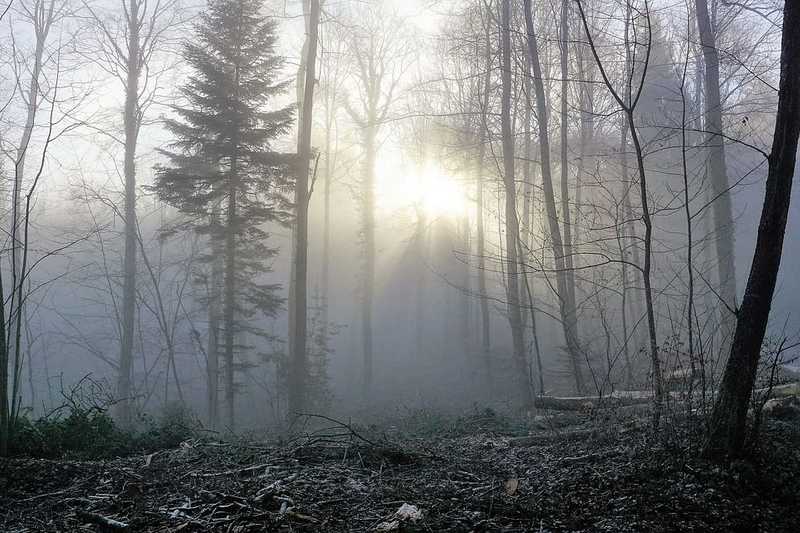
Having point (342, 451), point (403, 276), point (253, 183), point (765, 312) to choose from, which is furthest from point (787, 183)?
point (403, 276)

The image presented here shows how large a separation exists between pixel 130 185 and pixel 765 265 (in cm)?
1794

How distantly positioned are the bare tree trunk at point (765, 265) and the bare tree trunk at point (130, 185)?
16804 millimetres

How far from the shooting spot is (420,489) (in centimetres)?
385

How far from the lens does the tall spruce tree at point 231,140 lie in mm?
13984

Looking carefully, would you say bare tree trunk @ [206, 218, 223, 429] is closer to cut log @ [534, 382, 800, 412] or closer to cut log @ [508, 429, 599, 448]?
cut log @ [534, 382, 800, 412]

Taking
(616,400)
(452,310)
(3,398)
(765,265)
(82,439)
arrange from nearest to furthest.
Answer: (765,265) < (3,398) < (82,439) < (616,400) < (452,310)

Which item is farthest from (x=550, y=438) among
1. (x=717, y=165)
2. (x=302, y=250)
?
(x=302, y=250)

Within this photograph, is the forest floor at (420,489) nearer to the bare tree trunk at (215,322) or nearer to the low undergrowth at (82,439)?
the low undergrowth at (82,439)

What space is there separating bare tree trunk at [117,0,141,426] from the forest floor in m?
13.3

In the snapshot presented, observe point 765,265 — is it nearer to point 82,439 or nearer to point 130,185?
point 82,439

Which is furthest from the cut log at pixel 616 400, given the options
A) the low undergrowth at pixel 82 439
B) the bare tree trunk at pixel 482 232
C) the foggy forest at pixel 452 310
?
the bare tree trunk at pixel 482 232

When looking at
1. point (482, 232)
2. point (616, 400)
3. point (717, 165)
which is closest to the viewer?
point (616, 400)

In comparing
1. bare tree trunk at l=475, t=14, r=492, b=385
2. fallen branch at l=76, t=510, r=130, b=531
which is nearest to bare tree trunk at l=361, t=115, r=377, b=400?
bare tree trunk at l=475, t=14, r=492, b=385

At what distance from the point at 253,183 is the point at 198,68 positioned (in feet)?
10.7
